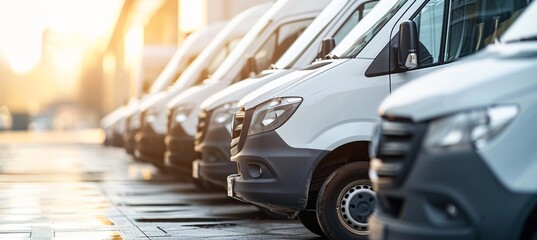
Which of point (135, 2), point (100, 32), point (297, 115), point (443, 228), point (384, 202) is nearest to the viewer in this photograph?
point (443, 228)

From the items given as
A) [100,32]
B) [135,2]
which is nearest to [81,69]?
[100,32]

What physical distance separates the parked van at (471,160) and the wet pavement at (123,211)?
465cm

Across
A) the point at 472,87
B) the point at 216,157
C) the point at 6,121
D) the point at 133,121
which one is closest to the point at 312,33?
the point at 216,157

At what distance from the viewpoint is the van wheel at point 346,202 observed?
880 cm

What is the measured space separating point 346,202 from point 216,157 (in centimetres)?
320

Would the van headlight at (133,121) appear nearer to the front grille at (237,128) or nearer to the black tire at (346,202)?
the front grille at (237,128)

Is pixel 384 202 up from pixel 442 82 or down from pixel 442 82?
down

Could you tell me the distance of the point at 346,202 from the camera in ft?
29.1

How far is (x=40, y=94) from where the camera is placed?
11644 centimetres

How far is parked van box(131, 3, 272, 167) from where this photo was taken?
15719mm

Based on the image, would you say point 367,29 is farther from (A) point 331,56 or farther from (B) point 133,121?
(B) point 133,121

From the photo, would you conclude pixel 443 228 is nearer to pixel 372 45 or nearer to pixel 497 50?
pixel 497 50

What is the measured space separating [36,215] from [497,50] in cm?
745

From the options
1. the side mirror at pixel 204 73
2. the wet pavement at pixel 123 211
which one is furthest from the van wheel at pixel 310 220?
the side mirror at pixel 204 73
